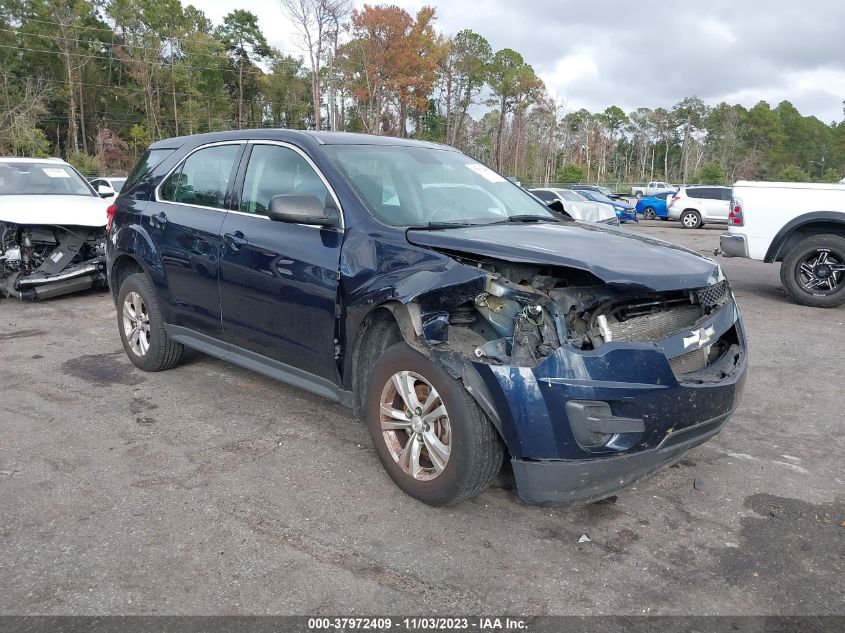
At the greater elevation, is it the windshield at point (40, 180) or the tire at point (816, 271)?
the windshield at point (40, 180)

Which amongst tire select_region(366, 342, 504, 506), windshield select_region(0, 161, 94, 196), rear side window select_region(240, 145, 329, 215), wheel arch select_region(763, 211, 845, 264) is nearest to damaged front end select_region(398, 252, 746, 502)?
tire select_region(366, 342, 504, 506)

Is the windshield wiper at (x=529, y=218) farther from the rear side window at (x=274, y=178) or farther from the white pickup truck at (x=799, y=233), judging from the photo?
the white pickup truck at (x=799, y=233)

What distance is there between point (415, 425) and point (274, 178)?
6.35 ft

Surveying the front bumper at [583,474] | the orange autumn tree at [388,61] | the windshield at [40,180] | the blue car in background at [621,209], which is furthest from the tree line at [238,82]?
the front bumper at [583,474]

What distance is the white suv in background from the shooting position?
81.8ft

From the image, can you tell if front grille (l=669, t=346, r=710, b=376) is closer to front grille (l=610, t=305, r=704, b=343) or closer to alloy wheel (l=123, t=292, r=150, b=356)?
front grille (l=610, t=305, r=704, b=343)

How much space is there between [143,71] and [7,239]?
4827cm

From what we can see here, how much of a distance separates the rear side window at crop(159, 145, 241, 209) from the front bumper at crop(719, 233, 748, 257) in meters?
6.96

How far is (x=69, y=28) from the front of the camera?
50188 millimetres

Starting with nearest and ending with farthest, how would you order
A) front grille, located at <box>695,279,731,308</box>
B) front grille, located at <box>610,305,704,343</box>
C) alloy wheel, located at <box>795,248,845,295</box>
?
front grille, located at <box>610,305,704,343</box>, front grille, located at <box>695,279,731,308</box>, alloy wheel, located at <box>795,248,845,295</box>

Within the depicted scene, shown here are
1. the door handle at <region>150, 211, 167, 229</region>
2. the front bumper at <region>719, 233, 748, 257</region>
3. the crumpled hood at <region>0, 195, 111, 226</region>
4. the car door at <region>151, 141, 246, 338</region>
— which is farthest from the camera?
the front bumper at <region>719, 233, 748, 257</region>

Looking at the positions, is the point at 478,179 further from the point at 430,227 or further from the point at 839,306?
the point at 839,306

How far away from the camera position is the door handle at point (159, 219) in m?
4.84

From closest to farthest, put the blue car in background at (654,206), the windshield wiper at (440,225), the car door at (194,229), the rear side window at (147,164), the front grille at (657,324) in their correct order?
1. the front grille at (657,324)
2. the windshield wiper at (440,225)
3. the car door at (194,229)
4. the rear side window at (147,164)
5. the blue car in background at (654,206)
